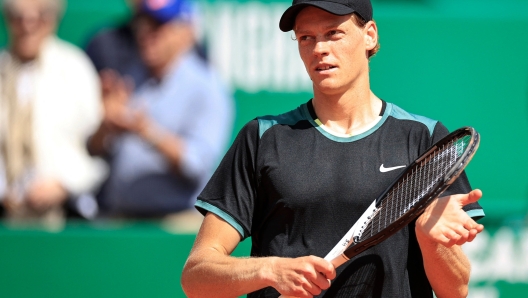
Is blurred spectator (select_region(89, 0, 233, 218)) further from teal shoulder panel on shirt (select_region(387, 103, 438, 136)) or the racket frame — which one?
the racket frame

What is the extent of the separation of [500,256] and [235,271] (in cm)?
398

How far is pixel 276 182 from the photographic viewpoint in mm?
2686

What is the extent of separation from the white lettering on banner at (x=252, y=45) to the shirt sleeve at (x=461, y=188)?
3.67m

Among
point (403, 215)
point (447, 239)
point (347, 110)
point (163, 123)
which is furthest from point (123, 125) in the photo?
point (447, 239)

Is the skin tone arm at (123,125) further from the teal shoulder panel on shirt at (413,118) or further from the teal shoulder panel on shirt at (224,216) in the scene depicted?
the teal shoulder panel on shirt at (413,118)

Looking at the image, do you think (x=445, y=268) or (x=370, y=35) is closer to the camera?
(x=445, y=268)

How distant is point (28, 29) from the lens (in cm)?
638

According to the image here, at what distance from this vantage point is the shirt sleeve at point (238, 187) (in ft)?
9.04

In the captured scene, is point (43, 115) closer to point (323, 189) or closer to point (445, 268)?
point (323, 189)

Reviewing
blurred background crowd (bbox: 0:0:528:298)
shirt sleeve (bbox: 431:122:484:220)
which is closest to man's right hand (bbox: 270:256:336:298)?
shirt sleeve (bbox: 431:122:484:220)

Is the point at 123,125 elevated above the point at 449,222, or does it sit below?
below

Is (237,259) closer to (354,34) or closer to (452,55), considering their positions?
(354,34)

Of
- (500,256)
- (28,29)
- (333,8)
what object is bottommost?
(500,256)

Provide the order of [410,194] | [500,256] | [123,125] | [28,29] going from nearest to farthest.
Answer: [410,194], [500,256], [123,125], [28,29]
